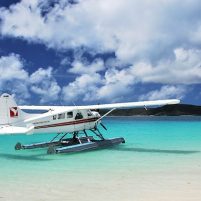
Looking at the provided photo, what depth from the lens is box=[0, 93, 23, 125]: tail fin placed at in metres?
13.9

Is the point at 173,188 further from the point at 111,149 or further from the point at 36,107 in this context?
the point at 36,107

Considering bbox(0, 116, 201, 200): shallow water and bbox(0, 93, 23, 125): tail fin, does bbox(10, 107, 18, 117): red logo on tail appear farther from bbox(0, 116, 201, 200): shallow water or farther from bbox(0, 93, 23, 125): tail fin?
bbox(0, 116, 201, 200): shallow water

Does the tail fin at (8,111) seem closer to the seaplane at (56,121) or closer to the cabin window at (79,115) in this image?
the seaplane at (56,121)

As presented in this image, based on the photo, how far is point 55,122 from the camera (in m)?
14.8

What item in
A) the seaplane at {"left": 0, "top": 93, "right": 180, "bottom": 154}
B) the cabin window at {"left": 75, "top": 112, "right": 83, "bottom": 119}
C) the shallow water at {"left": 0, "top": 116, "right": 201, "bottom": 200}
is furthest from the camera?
the cabin window at {"left": 75, "top": 112, "right": 83, "bottom": 119}

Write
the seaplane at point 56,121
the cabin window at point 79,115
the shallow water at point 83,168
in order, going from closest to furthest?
the shallow water at point 83,168, the seaplane at point 56,121, the cabin window at point 79,115

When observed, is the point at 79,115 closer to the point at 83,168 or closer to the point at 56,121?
the point at 56,121

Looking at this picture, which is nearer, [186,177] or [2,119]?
[186,177]

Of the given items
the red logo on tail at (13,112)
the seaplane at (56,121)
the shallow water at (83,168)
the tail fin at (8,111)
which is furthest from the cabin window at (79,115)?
the red logo on tail at (13,112)

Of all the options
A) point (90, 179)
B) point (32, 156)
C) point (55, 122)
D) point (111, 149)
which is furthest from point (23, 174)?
point (111, 149)

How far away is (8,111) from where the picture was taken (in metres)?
14.0

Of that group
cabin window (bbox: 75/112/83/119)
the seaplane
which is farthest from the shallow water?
cabin window (bbox: 75/112/83/119)

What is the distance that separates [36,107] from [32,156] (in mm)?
5151

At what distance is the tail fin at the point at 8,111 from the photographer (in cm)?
1388
